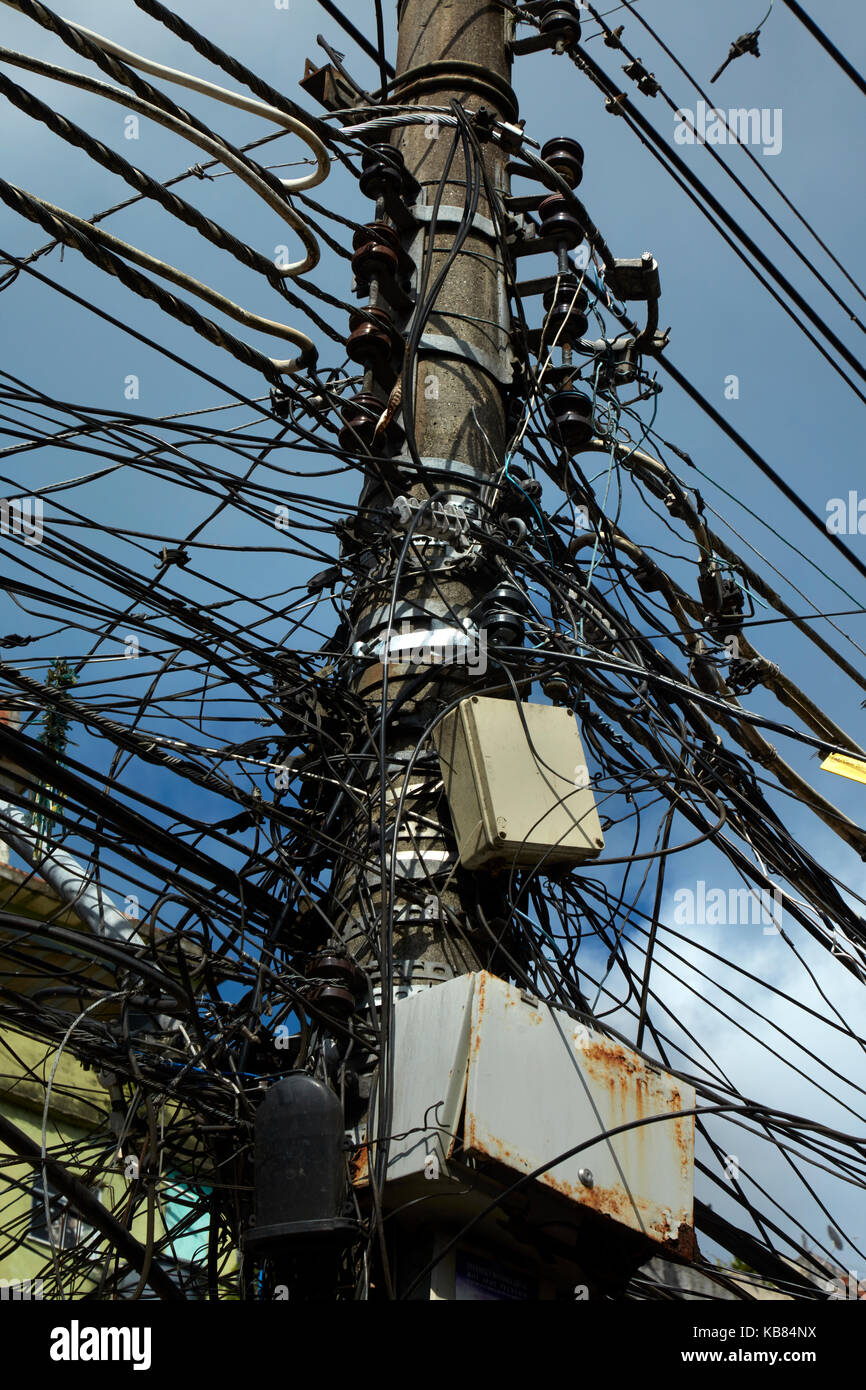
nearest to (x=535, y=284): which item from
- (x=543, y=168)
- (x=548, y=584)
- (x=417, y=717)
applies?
(x=543, y=168)

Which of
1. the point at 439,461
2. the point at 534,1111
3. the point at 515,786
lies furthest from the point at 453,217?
the point at 534,1111

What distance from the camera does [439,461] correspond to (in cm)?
419

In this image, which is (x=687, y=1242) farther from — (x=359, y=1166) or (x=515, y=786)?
(x=515, y=786)

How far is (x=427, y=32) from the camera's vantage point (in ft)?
16.9

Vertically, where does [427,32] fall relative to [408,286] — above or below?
above

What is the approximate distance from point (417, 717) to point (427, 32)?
2933 mm

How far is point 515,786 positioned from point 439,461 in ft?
3.99

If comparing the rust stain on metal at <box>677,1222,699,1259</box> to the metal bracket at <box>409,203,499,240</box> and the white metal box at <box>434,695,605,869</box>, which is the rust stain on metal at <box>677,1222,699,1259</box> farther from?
the metal bracket at <box>409,203,499,240</box>

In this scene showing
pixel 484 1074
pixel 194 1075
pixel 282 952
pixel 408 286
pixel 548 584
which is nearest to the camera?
pixel 484 1074

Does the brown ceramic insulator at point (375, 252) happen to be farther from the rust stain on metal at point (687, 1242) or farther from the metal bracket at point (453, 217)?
the rust stain on metal at point (687, 1242)

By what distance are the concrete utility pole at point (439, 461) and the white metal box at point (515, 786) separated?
13 cm

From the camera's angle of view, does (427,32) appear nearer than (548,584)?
No
